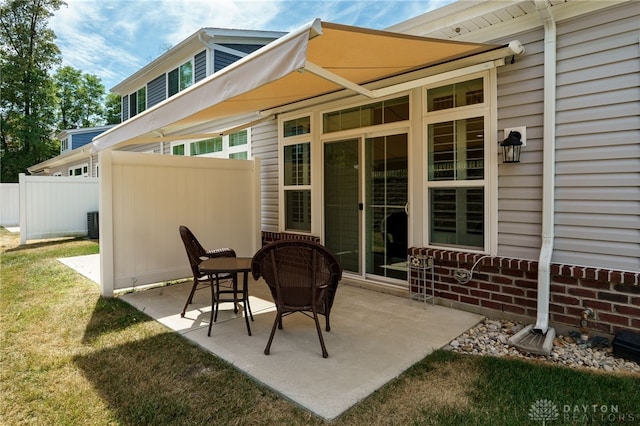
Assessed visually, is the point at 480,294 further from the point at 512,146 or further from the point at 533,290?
the point at 512,146

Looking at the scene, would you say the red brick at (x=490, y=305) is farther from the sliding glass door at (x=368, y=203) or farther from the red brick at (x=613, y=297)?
the sliding glass door at (x=368, y=203)

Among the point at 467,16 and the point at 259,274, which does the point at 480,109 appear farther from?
the point at 259,274

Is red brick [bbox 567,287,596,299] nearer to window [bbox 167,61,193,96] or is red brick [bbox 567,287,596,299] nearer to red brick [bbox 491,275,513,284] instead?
red brick [bbox 491,275,513,284]

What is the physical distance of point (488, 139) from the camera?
166 inches

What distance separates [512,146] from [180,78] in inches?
400

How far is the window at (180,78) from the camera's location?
1091cm

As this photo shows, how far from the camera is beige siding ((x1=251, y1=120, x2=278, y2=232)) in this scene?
7105 mm

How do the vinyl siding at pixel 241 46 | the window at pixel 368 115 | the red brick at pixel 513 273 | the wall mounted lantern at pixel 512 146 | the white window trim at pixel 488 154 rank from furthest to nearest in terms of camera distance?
the vinyl siding at pixel 241 46, the window at pixel 368 115, the white window trim at pixel 488 154, the red brick at pixel 513 273, the wall mounted lantern at pixel 512 146

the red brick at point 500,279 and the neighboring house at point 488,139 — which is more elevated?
the neighboring house at point 488,139

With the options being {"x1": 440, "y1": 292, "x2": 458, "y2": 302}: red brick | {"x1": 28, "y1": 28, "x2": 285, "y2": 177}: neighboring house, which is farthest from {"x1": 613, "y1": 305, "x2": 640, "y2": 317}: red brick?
{"x1": 28, "y1": 28, "x2": 285, "y2": 177}: neighboring house

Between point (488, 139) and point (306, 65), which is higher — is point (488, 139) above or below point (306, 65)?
below

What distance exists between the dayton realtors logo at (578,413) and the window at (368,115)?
363 cm

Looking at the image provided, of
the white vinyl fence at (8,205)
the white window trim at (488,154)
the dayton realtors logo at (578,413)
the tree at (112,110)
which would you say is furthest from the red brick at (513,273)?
the tree at (112,110)

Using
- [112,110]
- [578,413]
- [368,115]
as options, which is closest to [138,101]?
[368,115]
